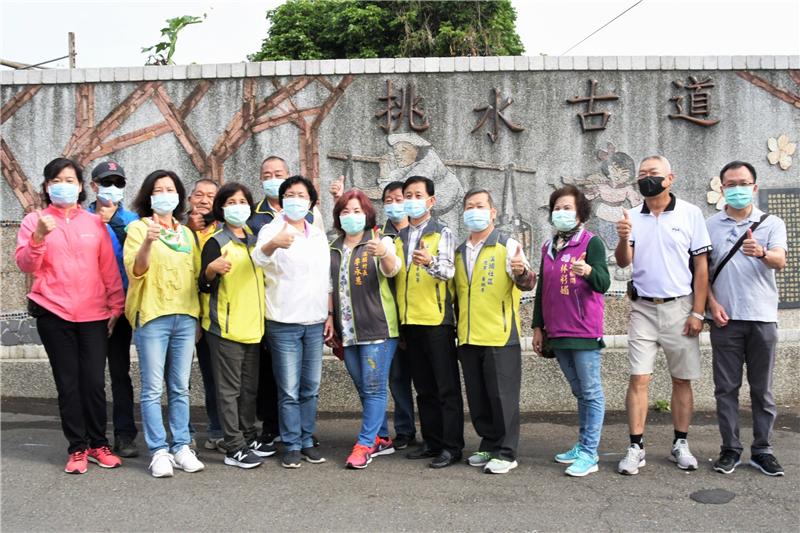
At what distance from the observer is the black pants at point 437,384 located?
15.9 feet

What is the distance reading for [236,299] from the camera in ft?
15.3

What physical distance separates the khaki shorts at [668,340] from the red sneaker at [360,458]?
1747mm

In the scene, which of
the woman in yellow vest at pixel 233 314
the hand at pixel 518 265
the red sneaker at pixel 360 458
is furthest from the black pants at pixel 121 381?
the hand at pixel 518 265

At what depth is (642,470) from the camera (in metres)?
4.63

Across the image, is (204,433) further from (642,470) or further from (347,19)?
(347,19)

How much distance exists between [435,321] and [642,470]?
1.56 metres

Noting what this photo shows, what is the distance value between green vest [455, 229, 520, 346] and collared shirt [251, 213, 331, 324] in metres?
0.93

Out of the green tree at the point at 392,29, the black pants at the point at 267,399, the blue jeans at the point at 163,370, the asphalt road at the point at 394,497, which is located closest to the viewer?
the asphalt road at the point at 394,497

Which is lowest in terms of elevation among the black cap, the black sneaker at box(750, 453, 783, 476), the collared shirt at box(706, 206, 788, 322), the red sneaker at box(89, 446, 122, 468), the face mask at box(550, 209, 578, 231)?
the black sneaker at box(750, 453, 783, 476)

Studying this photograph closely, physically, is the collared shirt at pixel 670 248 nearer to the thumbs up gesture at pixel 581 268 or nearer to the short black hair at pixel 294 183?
the thumbs up gesture at pixel 581 268

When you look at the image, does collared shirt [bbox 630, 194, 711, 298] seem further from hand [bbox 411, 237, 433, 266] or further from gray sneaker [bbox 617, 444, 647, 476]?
hand [bbox 411, 237, 433, 266]

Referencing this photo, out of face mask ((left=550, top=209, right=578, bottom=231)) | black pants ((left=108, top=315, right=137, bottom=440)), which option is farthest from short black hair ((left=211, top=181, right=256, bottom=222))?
face mask ((left=550, top=209, right=578, bottom=231))

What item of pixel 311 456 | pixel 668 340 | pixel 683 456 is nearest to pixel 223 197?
pixel 311 456

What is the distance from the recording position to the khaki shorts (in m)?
4.67
